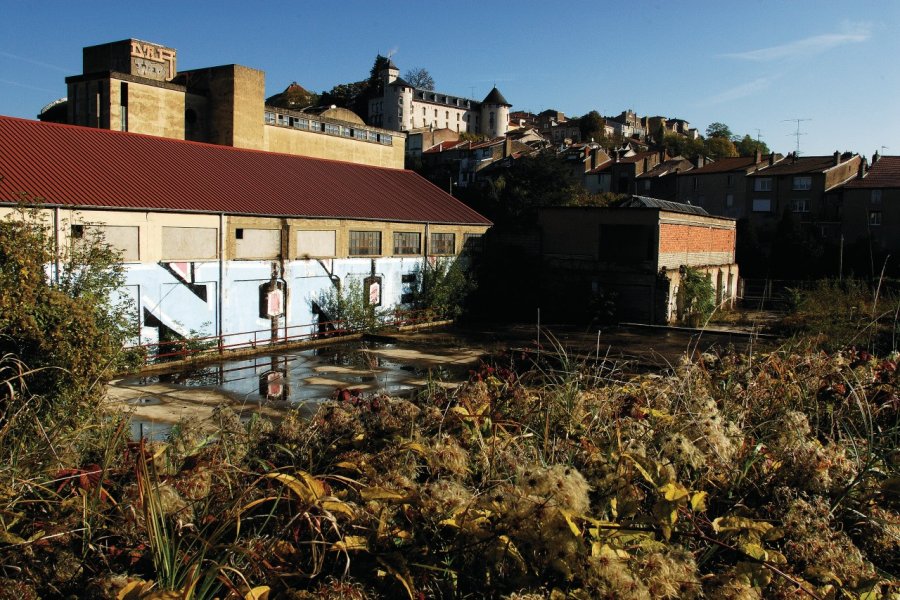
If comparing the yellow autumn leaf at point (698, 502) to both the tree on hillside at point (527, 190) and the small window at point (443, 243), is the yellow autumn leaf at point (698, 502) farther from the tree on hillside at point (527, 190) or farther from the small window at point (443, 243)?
the tree on hillside at point (527, 190)

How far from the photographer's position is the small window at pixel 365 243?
2864cm

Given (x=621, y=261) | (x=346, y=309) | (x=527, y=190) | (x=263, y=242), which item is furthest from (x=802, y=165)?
(x=263, y=242)

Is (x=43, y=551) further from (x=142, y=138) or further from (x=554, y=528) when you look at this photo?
(x=142, y=138)

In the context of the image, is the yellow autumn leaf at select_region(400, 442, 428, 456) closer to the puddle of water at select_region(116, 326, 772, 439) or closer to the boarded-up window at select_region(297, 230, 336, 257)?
the puddle of water at select_region(116, 326, 772, 439)

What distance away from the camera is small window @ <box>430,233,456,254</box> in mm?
32500

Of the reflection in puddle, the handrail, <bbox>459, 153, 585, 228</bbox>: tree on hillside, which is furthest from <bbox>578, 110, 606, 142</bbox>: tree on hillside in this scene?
the reflection in puddle

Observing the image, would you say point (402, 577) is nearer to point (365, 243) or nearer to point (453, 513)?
point (453, 513)

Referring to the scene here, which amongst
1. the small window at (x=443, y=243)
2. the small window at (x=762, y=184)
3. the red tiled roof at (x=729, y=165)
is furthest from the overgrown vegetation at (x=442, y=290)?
the red tiled roof at (x=729, y=165)

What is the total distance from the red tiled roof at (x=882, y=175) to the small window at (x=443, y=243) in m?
40.1

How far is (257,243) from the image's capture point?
82.1ft

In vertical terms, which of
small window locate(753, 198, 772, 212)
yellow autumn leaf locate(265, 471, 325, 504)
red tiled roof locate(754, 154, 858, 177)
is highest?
red tiled roof locate(754, 154, 858, 177)

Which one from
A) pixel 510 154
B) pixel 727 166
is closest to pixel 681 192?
pixel 727 166

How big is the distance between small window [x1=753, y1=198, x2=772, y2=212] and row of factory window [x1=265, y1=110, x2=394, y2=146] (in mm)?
33868

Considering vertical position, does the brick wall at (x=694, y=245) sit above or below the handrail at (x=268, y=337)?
above
